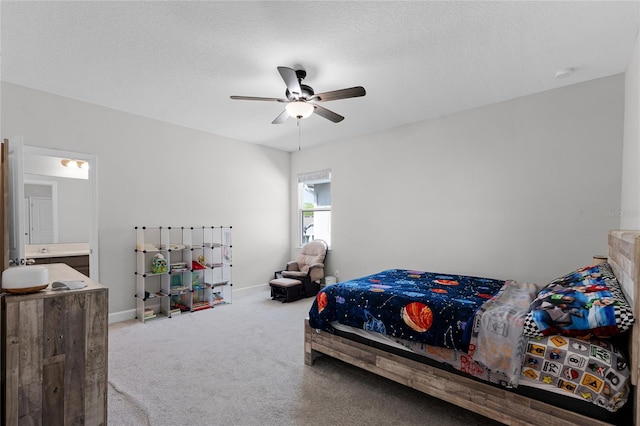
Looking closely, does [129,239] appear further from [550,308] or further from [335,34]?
[550,308]

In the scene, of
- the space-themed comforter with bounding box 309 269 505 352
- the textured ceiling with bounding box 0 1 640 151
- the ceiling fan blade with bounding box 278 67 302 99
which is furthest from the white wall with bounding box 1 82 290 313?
the space-themed comforter with bounding box 309 269 505 352

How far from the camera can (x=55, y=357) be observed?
1.49m

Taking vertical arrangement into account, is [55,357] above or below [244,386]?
above

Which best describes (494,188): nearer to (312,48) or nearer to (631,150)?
(631,150)

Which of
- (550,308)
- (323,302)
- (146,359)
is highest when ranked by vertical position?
(550,308)

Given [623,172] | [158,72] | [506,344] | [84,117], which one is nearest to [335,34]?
[158,72]

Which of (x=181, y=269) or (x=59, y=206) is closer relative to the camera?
(x=181, y=269)

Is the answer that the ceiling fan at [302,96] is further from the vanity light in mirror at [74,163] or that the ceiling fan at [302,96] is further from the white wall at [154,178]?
the vanity light in mirror at [74,163]

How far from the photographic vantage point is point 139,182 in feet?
14.1

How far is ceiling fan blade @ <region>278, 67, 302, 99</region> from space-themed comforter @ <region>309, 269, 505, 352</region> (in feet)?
5.92

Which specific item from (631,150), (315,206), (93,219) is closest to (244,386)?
(93,219)

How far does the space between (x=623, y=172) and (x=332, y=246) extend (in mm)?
3933

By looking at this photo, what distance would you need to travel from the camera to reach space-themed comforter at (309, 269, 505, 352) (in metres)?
2.02

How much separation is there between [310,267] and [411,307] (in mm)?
3181
